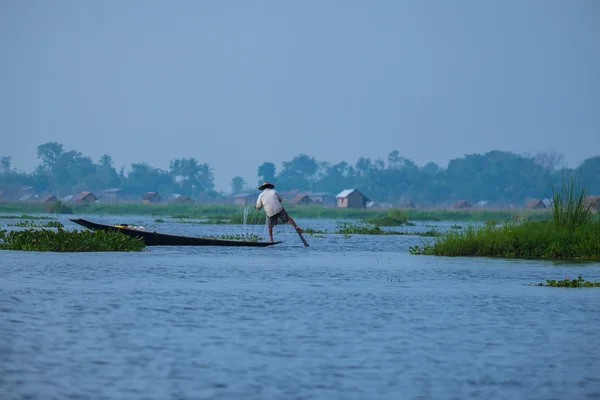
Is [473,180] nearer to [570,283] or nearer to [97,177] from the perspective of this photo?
[97,177]

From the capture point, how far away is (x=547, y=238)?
24828 millimetres

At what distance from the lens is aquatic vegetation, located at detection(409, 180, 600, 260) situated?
2441 centimetres

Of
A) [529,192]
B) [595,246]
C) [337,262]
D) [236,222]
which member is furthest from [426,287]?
[529,192]

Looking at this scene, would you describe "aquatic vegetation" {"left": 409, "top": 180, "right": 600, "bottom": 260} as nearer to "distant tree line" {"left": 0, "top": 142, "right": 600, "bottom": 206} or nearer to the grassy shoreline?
the grassy shoreline

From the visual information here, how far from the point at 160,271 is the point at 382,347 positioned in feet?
33.0

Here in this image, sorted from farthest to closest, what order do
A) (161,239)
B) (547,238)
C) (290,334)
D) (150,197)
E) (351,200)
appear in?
(150,197)
(351,200)
(161,239)
(547,238)
(290,334)

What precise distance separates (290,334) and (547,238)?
48.8ft

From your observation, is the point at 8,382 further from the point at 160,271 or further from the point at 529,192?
the point at 529,192

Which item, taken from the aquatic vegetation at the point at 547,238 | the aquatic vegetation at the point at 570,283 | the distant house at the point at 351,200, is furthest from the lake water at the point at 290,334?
the distant house at the point at 351,200

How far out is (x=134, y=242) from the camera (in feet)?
84.5

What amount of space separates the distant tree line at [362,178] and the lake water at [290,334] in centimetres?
13759

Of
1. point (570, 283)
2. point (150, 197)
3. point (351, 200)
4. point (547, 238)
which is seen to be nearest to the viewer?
point (570, 283)

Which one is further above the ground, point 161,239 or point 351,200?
point 351,200

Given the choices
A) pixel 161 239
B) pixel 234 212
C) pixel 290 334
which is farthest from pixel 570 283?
pixel 234 212
